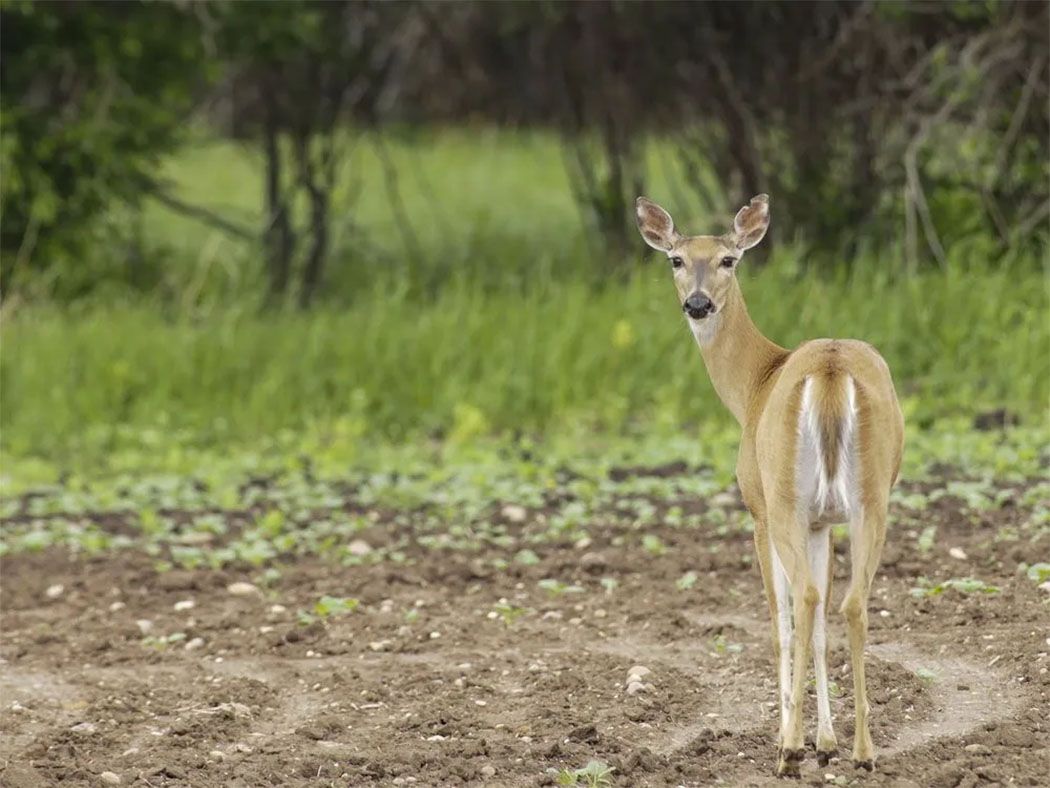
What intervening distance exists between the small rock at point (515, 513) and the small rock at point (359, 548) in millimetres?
644

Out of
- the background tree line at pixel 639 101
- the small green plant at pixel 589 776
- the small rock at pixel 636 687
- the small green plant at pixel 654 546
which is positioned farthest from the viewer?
the background tree line at pixel 639 101

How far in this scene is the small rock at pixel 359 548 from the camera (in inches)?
309

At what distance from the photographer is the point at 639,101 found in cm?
1348

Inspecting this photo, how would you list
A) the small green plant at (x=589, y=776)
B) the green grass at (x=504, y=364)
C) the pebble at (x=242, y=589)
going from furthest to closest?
the green grass at (x=504, y=364)
the pebble at (x=242, y=589)
the small green plant at (x=589, y=776)

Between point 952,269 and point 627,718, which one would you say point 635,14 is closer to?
point 952,269

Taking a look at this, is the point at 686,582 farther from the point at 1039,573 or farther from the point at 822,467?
the point at 822,467

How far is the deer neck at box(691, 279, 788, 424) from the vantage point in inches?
209

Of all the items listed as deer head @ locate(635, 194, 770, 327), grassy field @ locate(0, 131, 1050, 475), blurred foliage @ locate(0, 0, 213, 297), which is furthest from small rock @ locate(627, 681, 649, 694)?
blurred foliage @ locate(0, 0, 213, 297)

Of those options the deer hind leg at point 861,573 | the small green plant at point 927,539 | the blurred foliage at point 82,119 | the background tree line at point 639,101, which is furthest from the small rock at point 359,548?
the blurred foliage at point 82,119

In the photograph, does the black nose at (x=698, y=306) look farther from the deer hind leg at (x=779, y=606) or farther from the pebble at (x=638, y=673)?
the pebble at (x=638, y=673)

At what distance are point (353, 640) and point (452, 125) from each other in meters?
22.2

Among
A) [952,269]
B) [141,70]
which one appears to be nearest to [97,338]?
[141,70]

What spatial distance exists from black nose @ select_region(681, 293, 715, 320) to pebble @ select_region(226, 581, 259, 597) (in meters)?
2.87

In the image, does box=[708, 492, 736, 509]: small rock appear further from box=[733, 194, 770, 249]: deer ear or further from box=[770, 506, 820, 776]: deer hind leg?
box=[770, 506, 820, 776]: deer hind leg
